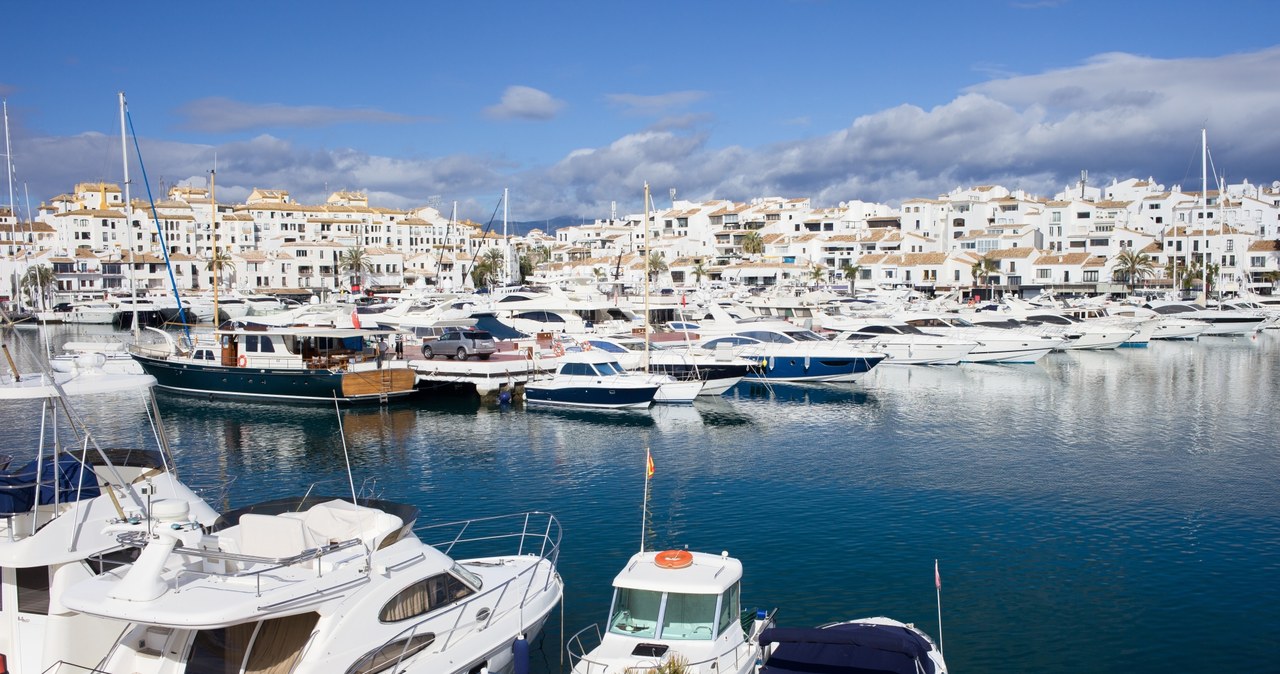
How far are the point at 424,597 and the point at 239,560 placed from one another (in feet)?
8.01

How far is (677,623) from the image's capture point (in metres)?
12.8

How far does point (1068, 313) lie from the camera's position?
64.5 metres

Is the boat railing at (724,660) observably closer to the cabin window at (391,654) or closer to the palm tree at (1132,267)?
the cabin window at (391,654)

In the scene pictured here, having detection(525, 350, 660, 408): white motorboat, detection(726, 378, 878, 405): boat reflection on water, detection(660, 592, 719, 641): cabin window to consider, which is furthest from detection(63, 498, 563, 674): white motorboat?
detection(726, 378, 878, 405): boat reflection on water

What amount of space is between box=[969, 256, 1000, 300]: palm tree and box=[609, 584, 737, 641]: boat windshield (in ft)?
299

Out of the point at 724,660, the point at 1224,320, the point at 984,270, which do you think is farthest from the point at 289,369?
the point at 984,270

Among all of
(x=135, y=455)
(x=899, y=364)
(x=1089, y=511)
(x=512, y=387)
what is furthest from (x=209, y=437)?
(x=899, y=364)

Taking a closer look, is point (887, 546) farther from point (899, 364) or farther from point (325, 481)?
point (899, 364)

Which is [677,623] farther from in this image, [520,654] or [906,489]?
[906,489]

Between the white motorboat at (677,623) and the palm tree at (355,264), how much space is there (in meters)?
104

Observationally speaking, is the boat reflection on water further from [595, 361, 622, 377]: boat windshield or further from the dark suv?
the dark suv

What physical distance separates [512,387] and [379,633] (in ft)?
94.9

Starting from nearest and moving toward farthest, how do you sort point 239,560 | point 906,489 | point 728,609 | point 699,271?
1. point 239,560
2. point 728,609
3. point 906,489
4. point 699,271

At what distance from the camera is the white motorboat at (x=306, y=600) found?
10.1 metres
